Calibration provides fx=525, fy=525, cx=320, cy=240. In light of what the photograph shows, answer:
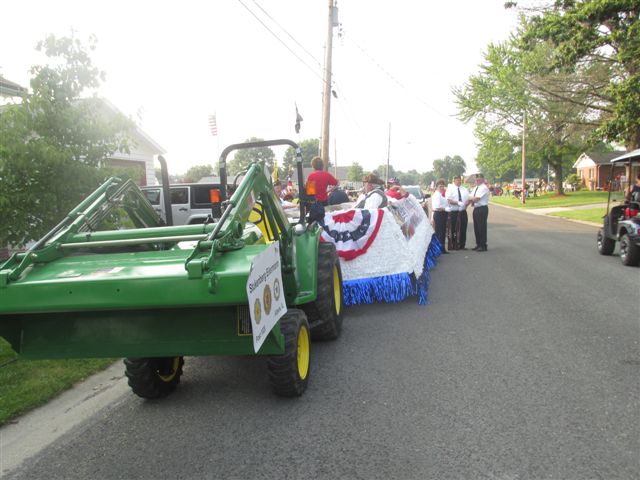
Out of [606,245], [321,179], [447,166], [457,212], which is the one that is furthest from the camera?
[447,166]

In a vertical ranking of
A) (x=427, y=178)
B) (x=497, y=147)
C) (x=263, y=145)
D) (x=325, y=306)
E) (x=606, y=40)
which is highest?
(x=606, y=40)

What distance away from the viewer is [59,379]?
4.83 m

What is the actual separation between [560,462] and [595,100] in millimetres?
31250

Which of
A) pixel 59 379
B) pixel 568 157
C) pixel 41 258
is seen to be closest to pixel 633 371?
pixel 41 258

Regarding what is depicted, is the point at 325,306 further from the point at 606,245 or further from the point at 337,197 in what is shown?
the point at 606,245

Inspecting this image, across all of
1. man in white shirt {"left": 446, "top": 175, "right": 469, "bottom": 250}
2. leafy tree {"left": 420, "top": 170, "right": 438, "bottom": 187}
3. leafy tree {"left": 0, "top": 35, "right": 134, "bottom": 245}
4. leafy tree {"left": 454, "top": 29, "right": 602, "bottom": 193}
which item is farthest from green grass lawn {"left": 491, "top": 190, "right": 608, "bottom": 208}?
leafy tree {"left": 420, "top": 170, "right": 438, "bottom": 187}

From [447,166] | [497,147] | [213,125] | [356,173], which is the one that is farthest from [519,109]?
[447,166]

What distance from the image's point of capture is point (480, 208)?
1215 cm

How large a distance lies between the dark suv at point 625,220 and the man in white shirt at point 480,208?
2.45 metres

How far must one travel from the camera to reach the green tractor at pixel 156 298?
10.5ft

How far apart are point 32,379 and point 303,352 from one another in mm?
2574

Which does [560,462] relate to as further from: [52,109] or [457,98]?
[457,98]

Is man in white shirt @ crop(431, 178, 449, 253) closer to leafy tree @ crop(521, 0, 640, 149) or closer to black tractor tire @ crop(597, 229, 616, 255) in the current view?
black tractor tire @ crop(597, 229, 616, 255)

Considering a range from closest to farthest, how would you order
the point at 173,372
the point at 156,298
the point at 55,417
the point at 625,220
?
the point at 156,298, the point at 55,417, the point at 173,372, the point at 625,220
